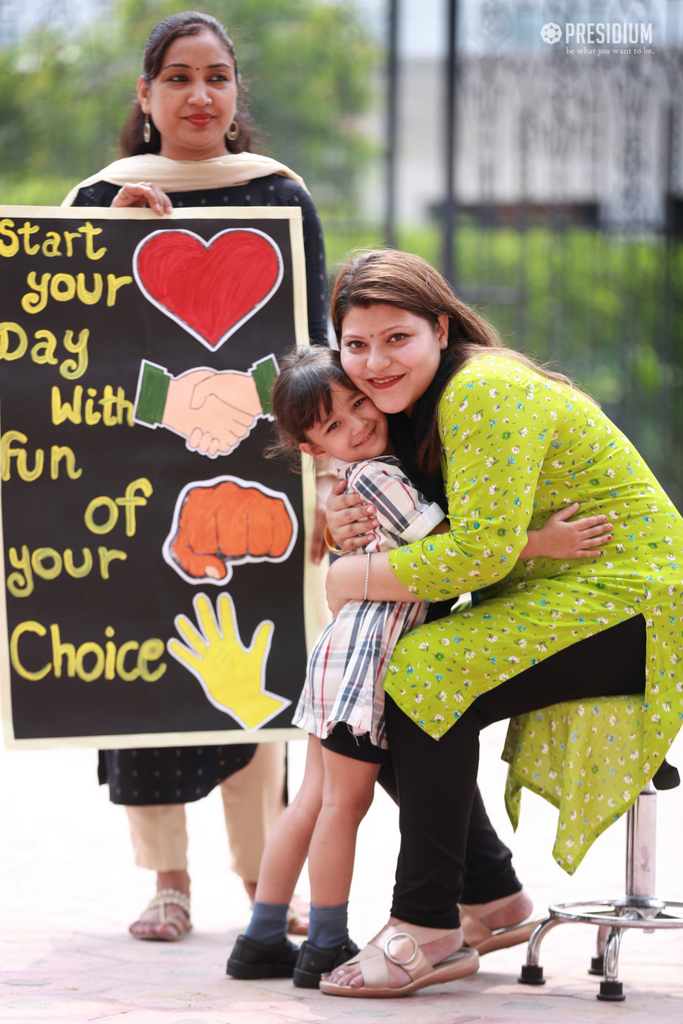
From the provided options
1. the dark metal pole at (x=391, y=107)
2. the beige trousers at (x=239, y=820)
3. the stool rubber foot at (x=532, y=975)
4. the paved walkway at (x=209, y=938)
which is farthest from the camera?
the dark metal pole at (x=391, y=107)

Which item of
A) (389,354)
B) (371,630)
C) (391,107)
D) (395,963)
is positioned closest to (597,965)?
(395,963)

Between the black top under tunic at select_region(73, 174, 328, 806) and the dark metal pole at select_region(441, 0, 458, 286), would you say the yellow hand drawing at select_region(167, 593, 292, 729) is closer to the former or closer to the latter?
the black top under tunic at select_region(73, 174, 328, 806)

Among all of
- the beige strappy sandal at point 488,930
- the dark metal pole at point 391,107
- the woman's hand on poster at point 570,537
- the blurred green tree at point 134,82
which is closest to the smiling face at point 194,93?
the woman's hand on poster at point 570,537

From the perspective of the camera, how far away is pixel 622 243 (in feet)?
Result: 24.7

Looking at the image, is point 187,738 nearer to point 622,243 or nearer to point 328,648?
point 328,648

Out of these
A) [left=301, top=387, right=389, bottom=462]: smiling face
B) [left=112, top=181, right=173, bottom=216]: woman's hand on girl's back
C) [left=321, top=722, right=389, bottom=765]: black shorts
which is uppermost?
[left=112, top=181, right=173, bottom=216]: woman's hand on girl's back

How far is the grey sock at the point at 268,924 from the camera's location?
2422 millimetres

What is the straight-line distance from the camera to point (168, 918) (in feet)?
9.15

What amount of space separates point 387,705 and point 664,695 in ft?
1.75

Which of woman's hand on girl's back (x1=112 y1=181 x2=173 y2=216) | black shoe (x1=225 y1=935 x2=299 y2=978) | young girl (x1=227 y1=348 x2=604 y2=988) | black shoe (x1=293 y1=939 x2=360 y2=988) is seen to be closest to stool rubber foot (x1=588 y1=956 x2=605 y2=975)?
young girl (x1=227 y1=348 x2=604 y2=988)

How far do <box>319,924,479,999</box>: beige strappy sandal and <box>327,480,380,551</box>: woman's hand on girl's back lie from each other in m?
0.76

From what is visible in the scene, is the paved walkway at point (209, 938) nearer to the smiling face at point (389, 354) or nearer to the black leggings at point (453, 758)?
the black leggings at point (453, 758)

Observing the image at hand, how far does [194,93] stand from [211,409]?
2.48 feet

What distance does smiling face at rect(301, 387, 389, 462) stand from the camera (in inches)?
94.1
